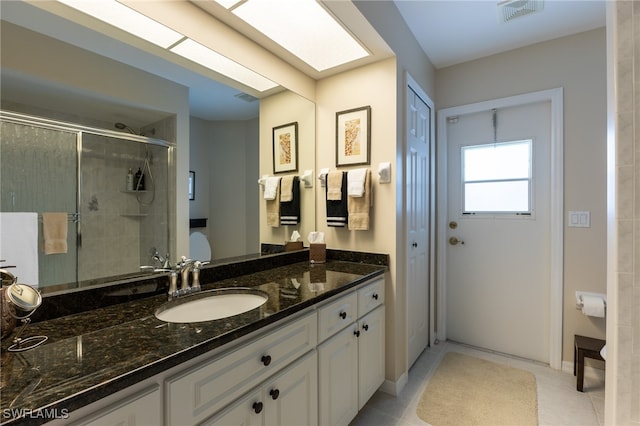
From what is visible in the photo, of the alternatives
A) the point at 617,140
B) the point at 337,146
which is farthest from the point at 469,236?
the point at 617,140

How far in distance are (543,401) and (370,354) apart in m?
1.23

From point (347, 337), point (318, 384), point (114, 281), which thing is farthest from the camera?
point (347, 337)

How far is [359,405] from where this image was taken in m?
1.64

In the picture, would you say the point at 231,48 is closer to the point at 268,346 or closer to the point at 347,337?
the point at 268,346

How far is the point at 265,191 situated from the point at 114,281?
40.6 inches

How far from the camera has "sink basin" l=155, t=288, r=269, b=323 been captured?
1176 millimetres

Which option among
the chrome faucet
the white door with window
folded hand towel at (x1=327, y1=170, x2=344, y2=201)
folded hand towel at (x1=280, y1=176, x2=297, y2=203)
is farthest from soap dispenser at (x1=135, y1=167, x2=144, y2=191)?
the white door with window

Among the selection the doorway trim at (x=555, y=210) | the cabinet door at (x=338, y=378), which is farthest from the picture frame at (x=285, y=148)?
the doorway trim at (x=555, y=210)

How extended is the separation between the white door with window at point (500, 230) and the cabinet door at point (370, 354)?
121 cm

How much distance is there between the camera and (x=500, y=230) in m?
2.54

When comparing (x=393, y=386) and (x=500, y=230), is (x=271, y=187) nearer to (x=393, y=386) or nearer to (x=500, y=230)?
(x=393, y=386)

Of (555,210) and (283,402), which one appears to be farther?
(555,210)

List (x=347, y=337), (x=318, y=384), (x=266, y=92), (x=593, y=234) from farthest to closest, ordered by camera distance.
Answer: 1. (x=593, y=234)
2. (x=266, y=92)
3. (x=347, y=337)
4. (x=318, y=384)

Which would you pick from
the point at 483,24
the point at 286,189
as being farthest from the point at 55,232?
the point at 483,24
